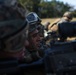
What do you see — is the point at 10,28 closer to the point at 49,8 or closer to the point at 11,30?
the point at 11,30

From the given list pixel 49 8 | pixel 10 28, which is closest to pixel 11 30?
pixel 10 28

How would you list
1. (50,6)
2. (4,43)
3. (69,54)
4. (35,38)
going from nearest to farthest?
(4,43) < (69,54) < (35,38) < (50,6)

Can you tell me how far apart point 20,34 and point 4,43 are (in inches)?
5.4

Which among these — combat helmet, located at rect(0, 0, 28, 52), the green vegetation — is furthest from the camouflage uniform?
the green vegetation

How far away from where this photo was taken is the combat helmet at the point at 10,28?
2.67 metres

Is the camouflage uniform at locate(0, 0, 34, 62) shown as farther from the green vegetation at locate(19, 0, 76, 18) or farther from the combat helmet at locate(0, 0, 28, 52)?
the green vegetation at locate(19, 0, 76, 18)

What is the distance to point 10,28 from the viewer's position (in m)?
2.69

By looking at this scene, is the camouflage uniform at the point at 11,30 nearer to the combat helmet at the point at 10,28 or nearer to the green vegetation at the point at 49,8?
the combat helmet at the point at 10,28

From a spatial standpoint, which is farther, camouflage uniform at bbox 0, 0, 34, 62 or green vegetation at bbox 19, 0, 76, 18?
green vegetation at bbox 19, 0, 76, 18

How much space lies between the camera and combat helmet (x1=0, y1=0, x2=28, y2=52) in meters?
2.67

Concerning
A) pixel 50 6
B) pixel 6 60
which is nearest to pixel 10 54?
pixel 6 60

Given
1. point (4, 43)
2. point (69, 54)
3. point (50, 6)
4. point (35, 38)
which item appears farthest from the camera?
point (50, 6)

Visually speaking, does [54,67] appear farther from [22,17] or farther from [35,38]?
[35,38]

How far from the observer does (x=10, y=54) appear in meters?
2.81
